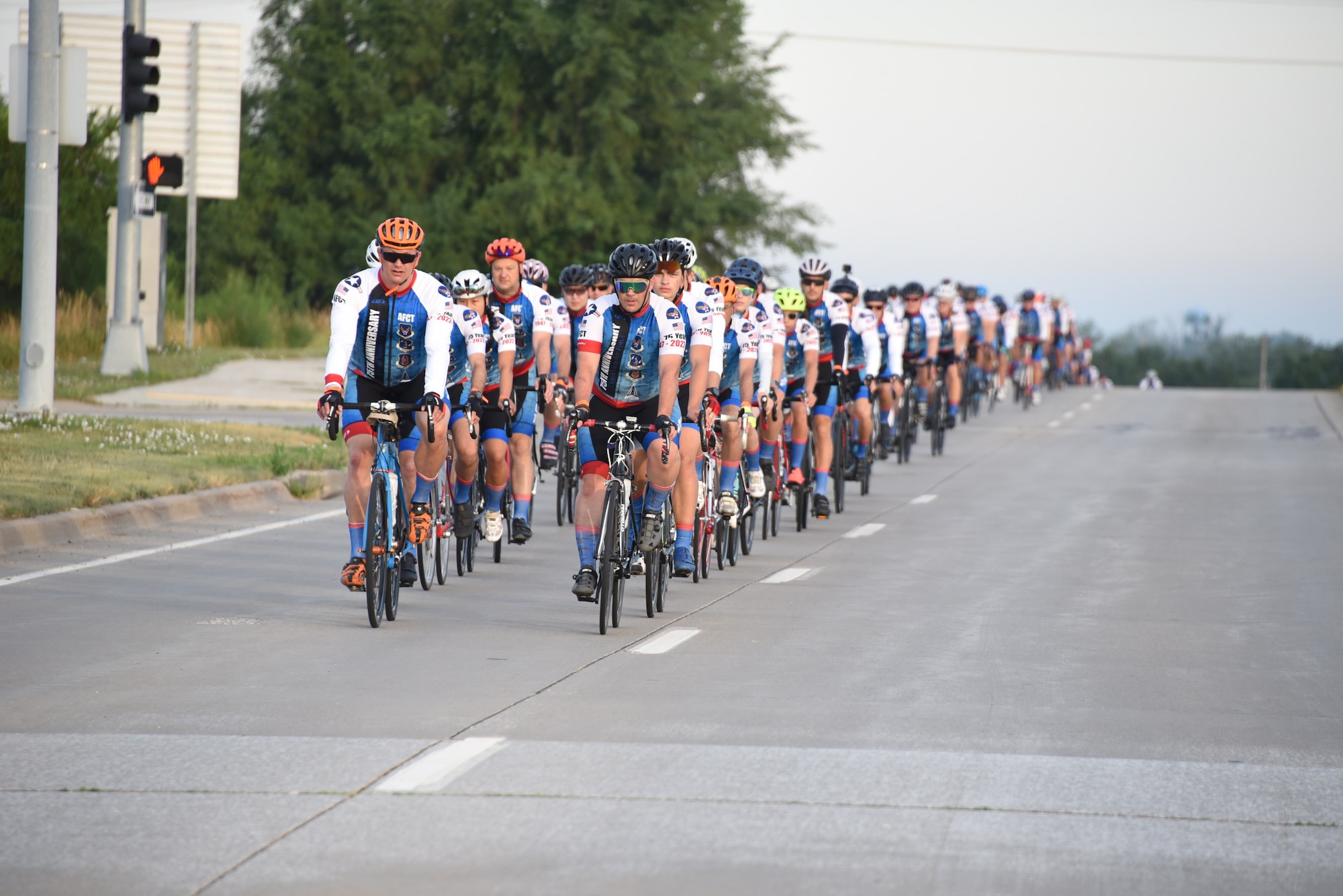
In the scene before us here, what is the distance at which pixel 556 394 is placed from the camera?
1497 centimetres

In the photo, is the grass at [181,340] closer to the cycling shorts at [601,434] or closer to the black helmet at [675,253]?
the black helmet at [675,253]

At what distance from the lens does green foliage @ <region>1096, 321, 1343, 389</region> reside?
132625 mm

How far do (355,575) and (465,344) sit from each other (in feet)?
8.37

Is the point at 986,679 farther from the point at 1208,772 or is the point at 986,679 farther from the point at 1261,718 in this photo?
the point at 1208,772

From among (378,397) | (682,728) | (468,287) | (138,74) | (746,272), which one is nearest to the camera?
(682,728)

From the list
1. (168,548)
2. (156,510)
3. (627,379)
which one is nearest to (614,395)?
(627,379)

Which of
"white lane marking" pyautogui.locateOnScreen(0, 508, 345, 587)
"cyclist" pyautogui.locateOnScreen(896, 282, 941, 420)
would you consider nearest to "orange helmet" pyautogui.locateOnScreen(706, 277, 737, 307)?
"white lane marking" pyautogui.locateOnScreen(0, 508, 345, 587)

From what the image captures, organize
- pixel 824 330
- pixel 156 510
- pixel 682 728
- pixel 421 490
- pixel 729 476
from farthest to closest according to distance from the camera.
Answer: pixel 824 330
pixel 156 510
pixel 729 476
pixel 421 490
pixel 682 728

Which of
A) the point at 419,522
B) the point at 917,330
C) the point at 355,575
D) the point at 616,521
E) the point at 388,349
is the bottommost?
the point at 355,575

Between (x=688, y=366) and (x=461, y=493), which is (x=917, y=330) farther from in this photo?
(x=688, y=366)

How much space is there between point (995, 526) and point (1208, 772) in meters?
10.1

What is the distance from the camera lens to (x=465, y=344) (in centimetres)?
1245

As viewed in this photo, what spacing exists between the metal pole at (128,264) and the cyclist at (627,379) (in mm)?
16239

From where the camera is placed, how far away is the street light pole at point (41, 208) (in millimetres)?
19469
